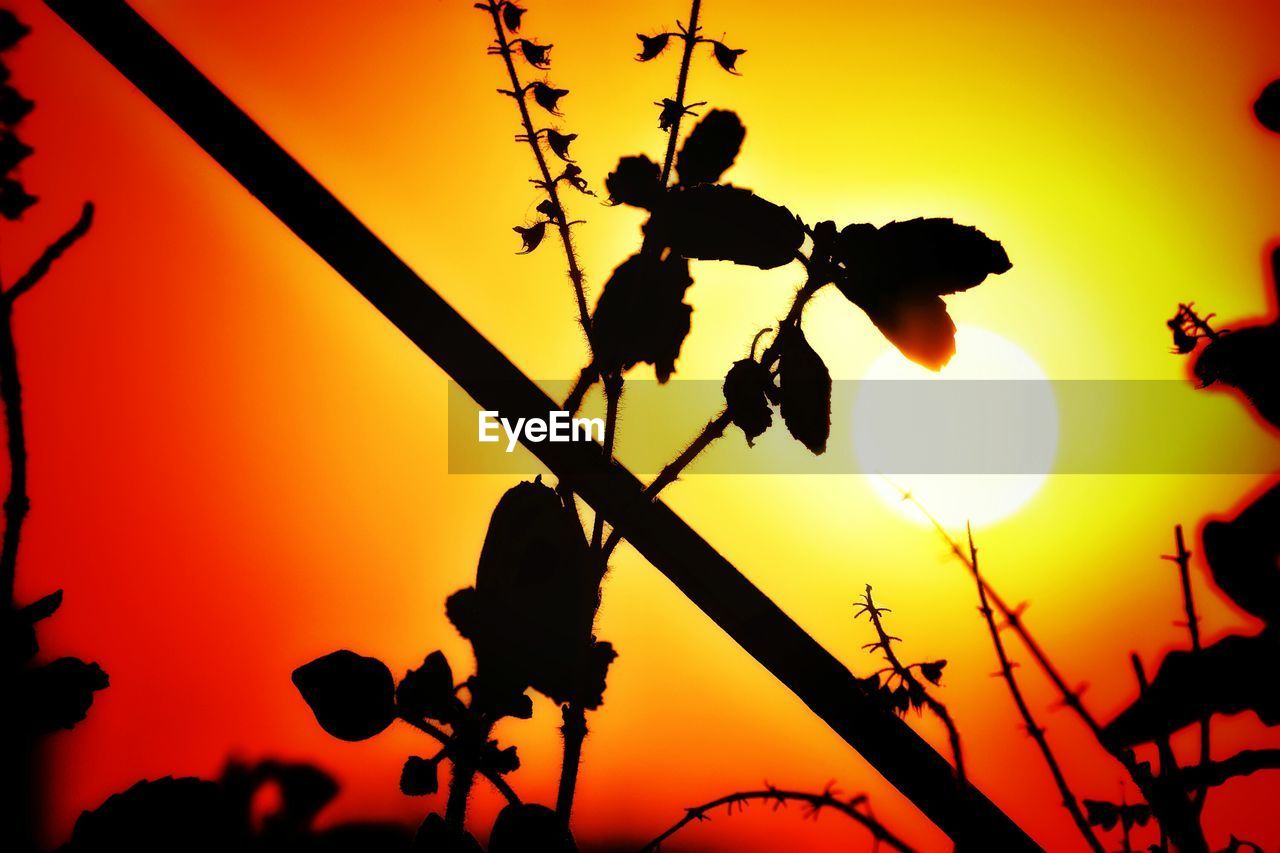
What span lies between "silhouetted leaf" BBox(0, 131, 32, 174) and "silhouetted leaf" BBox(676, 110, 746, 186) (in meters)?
0.61

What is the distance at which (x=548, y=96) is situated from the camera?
790 millimetres

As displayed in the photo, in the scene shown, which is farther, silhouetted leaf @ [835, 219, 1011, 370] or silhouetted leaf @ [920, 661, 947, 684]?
silhouetted leaf @ [920, 661, 947, 684]

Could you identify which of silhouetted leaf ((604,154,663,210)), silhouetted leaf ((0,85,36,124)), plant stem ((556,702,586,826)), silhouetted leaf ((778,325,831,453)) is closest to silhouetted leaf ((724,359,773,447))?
silhouetted leaf ((778,325,831,453))

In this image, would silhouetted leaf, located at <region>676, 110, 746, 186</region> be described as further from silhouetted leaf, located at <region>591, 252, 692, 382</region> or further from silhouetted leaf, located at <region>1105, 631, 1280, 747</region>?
silhouetted leaf, located at <region>1105, 631, 1280, 747</region>

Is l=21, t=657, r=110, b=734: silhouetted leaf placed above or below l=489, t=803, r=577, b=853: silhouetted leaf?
above

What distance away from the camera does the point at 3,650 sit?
21.7 inches

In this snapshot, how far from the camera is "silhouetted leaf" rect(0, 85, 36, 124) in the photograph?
0.54 m

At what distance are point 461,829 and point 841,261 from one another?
0.65 m

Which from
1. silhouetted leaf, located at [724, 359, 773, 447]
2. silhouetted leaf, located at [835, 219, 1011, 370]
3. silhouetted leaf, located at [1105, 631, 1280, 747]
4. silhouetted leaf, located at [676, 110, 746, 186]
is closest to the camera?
silhouetted leaf, located at [1105, 631, 1280, 747]

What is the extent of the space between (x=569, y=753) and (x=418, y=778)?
18 cm

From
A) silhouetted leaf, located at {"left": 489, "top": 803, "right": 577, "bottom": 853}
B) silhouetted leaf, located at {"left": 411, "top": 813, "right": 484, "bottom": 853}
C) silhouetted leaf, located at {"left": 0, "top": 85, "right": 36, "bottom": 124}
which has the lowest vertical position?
silhouetted leaf, located at {"left": 411, "top": 813, "right": 484, "bottom": 853}

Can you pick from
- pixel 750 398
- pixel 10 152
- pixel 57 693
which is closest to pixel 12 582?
pixel 57 693

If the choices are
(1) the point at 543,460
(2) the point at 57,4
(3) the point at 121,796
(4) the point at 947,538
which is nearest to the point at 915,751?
(4) the point at 947,538

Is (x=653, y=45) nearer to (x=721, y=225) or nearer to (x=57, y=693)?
(x=721, y=225)
